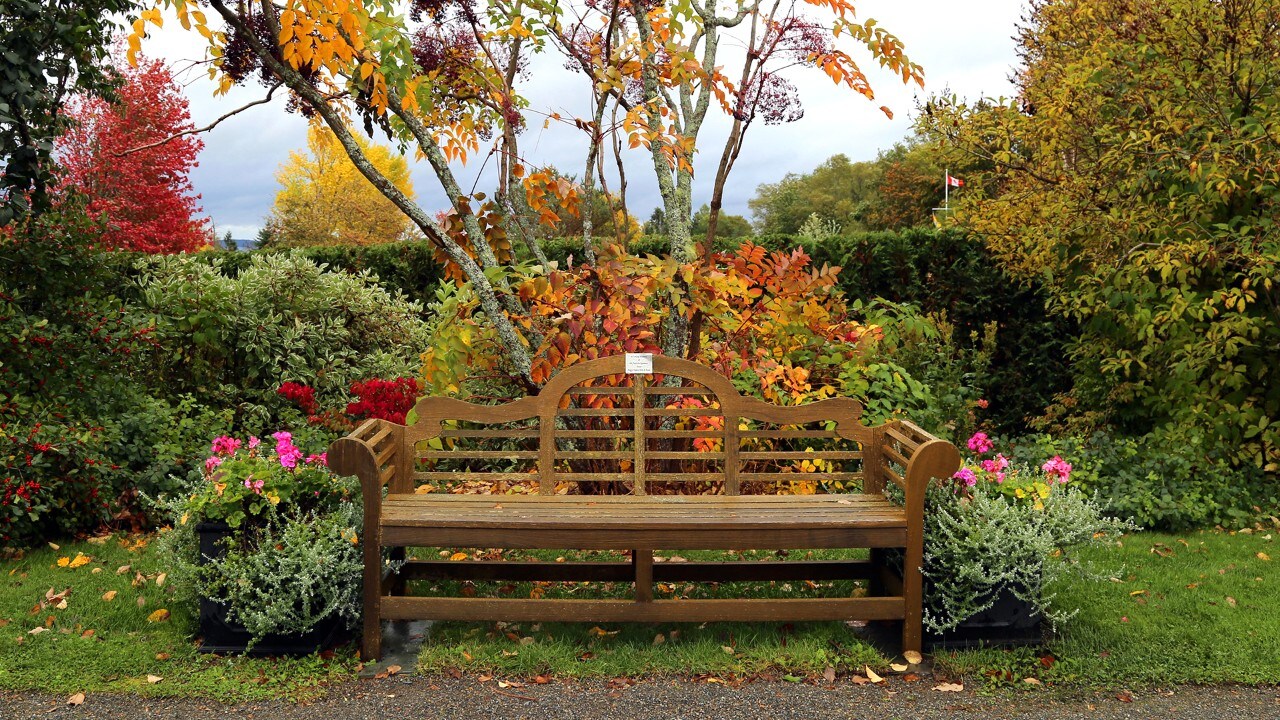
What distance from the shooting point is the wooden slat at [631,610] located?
349cm

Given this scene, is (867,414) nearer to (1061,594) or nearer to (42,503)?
(1061,594)

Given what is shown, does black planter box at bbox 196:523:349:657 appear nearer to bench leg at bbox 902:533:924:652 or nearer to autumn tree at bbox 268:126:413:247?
bench leg at bbox 902:533:924:652

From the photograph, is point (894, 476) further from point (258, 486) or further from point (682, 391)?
point (258, 486)

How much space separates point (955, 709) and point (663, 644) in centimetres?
103

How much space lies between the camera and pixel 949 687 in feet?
10.8

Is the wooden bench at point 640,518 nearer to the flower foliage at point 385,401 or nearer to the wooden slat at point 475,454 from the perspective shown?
the wooden slat at point 475,454

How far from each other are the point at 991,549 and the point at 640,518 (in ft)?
4.04

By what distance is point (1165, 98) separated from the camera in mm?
6082

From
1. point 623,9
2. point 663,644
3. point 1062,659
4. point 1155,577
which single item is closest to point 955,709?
point 1062,659

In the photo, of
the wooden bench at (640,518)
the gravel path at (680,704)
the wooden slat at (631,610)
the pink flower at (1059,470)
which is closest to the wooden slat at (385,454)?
the wooden bench at (640,518)

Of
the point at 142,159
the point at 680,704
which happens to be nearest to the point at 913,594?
the point at 680,704

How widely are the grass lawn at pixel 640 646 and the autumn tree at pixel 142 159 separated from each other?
11.7 meters

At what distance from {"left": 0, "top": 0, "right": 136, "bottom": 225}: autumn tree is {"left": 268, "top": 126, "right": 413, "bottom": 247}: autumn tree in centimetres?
1917

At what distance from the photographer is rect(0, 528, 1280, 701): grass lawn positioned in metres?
3.38
